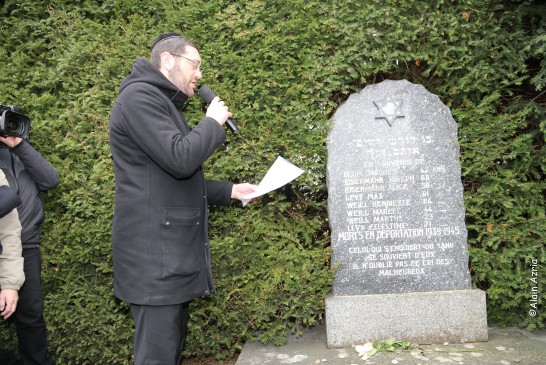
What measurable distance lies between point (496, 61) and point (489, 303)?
2160 millimetres

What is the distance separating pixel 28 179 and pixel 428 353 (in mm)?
3419

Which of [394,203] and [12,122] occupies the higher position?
[12,122]

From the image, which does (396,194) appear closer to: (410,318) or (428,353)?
(410,318)

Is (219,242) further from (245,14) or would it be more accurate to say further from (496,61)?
(496,61)

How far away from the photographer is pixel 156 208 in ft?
8.62

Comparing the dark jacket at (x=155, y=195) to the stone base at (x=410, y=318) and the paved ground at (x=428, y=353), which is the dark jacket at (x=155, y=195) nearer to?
the paved ground at (x=428, y=353)

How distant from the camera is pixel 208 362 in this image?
445cm

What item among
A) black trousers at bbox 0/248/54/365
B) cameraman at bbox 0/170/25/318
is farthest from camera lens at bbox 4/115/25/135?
black trousers at bbox 0/248/54/365

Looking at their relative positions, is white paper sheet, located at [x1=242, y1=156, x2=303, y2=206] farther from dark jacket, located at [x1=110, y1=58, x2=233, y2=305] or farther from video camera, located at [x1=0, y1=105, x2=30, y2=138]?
video camera, located at [x1=0, y1=105, x2=30, y2=138]

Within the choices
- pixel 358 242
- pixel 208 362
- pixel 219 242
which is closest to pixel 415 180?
pixel 358 242

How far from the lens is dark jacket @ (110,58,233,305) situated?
8.36 feet

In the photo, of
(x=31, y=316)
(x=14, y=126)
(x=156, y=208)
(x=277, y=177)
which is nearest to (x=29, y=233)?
(x=31, y=316)

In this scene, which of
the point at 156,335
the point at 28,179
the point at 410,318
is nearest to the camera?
the point at 156,335

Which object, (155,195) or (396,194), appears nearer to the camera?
(155,195)
